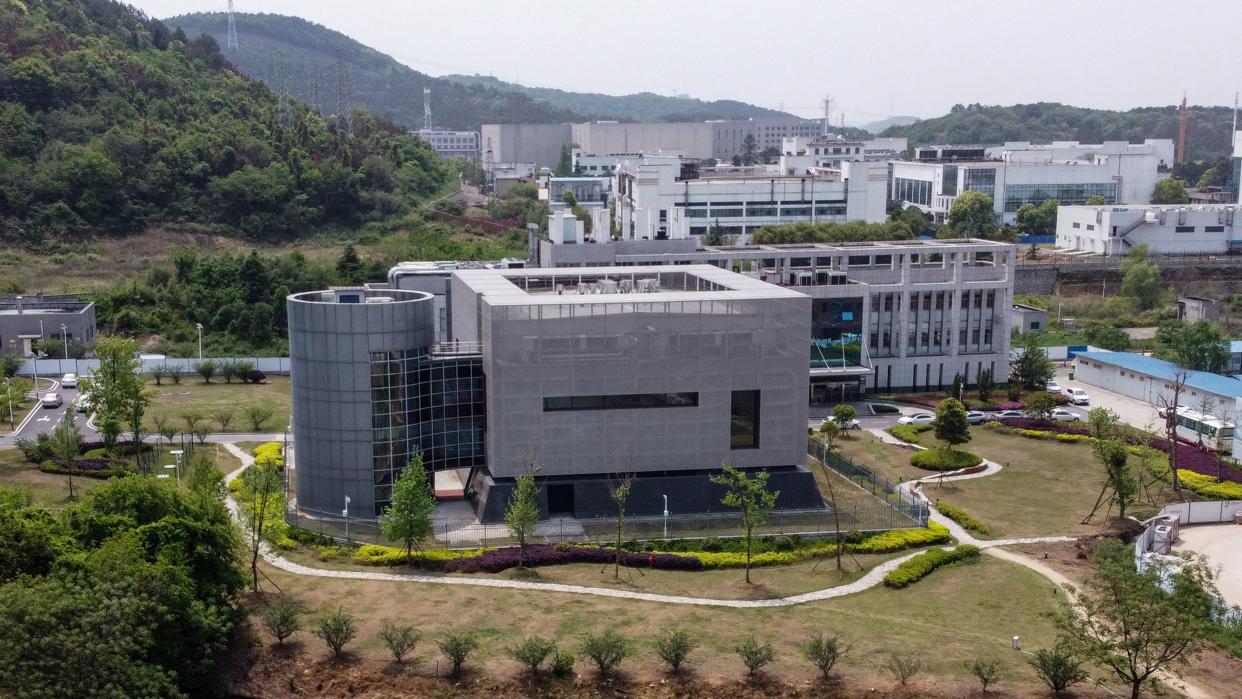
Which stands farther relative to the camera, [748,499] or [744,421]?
[744,421]

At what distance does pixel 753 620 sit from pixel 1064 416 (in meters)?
28.5

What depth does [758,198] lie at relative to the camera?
9319 centimetres

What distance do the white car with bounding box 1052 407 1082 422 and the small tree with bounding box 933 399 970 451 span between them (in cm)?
993

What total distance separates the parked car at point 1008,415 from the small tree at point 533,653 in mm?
31418

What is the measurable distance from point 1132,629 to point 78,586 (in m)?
22.3

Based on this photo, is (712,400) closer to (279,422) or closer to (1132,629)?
(1132,629)

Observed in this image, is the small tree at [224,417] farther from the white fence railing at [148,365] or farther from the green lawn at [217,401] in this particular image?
the white fence railing at [148,365]

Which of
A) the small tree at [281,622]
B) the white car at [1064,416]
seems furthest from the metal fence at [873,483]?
the small tree at [281,622]

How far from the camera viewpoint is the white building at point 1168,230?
8988 centimetres

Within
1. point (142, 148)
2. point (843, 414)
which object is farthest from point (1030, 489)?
point (142, 148)

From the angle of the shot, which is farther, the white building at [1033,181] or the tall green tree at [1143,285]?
the white building at [1033,181]

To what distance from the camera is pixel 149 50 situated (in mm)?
98000

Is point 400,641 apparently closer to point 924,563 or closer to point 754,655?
point 754,655

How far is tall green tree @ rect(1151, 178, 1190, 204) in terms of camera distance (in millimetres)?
112562
